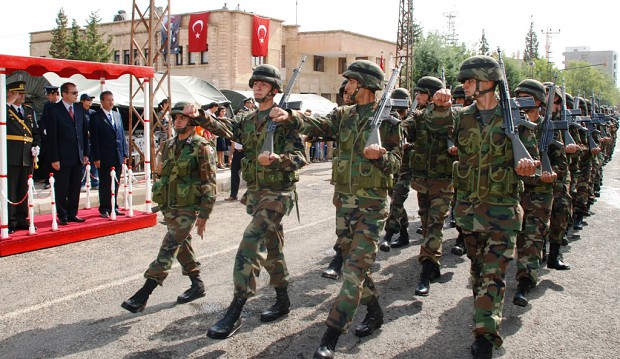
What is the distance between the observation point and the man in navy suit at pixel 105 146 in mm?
9508

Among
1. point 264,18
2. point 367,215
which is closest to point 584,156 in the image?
point 367,215

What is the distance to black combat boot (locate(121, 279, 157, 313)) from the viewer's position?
205 inches

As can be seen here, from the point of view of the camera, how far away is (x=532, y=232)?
6.27 m

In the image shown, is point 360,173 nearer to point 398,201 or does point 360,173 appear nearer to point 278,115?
point 278,115

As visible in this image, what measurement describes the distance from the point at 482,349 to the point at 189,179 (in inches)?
117

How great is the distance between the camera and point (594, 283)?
21.9 feet

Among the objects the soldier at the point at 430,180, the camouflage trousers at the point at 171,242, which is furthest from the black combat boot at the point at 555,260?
the camouflage trousers at the point at 171,242

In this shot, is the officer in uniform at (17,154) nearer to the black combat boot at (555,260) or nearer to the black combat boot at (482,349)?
the black combat boot at (482,349)

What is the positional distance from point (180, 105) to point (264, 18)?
1434 inches

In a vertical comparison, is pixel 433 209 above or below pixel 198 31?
below

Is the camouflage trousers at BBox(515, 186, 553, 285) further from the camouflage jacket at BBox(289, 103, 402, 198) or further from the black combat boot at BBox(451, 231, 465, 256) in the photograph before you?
the camouflage jacket at BBox(289, 103, 402, 198)

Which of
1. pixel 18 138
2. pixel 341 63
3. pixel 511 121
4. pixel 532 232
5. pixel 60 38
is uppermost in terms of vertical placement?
pixel 60 38

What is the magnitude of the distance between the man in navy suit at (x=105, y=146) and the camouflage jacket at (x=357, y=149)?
564 cm

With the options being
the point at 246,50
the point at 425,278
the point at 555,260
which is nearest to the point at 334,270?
the point at 425,278
